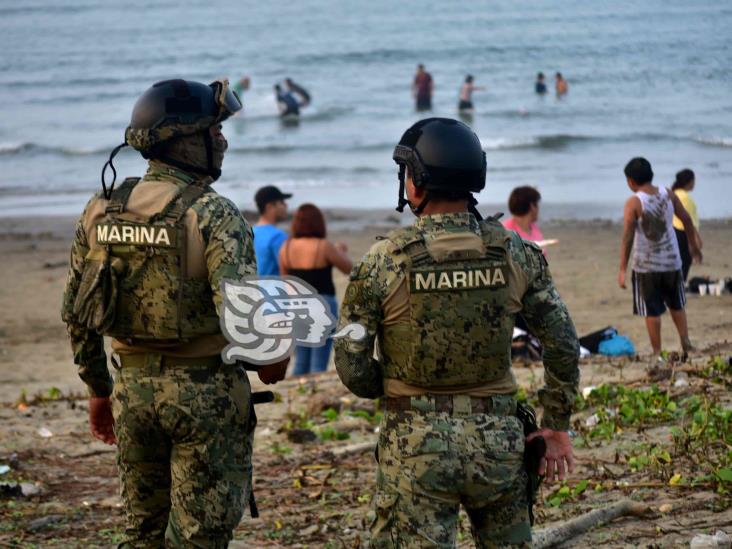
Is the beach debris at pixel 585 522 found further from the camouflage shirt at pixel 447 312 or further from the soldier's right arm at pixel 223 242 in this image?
the soldier's right arm at pixel 223 242

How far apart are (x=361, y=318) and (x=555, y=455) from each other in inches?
30.8

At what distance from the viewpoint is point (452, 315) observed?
3.64 metres

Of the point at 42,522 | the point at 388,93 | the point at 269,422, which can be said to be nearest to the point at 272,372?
the point at 42,522

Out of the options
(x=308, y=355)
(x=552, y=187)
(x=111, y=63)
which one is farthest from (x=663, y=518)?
(x=111, y=63)

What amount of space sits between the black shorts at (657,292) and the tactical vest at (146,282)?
653cm

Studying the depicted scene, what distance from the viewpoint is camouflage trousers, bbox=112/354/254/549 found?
4039 mm

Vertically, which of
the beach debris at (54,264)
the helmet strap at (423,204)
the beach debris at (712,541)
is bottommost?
the beach debris at (712,541)

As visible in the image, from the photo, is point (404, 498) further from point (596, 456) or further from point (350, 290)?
point (596, 456)

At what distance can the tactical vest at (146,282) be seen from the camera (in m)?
4.04

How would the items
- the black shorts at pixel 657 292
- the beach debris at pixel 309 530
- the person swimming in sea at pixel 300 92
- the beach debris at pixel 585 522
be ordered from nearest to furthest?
the beach debris at pixel 585 522 < the beach debris at pixel 309 530 < the black shorts at pixel 657 292 < the person swimming in sea at pixel 300 92

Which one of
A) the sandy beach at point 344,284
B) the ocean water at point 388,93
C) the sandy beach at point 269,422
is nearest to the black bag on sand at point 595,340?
the sandy beach at point 269,422

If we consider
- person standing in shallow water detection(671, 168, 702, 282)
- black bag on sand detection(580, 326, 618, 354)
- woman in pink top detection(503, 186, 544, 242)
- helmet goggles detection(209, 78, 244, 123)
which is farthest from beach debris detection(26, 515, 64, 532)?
person standing in shallow water detection(671, 168, 702, 282)

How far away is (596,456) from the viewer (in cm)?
641

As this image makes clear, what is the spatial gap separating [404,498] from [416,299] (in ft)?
2.04
